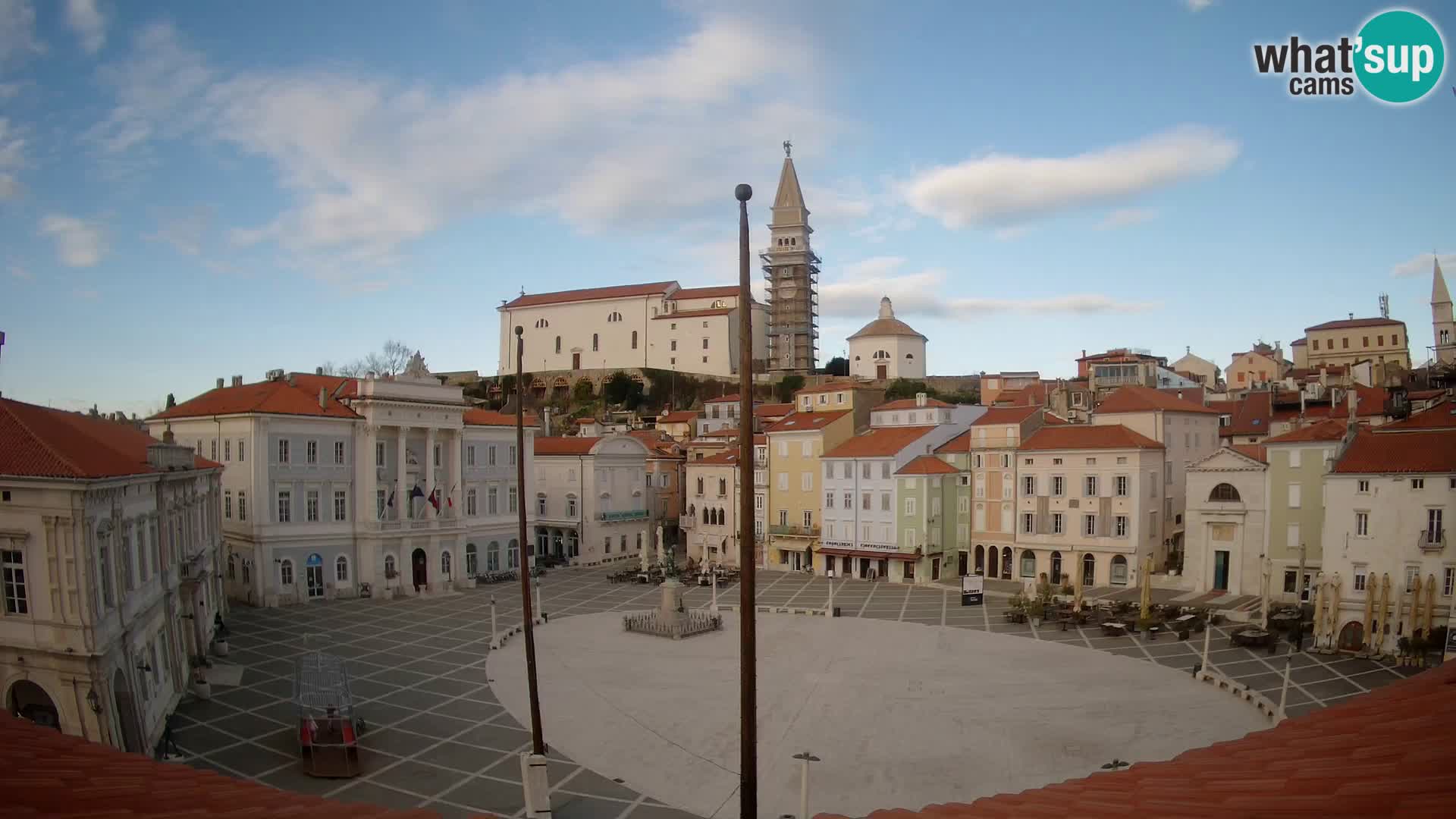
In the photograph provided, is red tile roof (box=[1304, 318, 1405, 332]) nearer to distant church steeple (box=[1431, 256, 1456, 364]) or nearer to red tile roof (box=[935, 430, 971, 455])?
distant church steeple (box=[1431, 256, 1456, 364])

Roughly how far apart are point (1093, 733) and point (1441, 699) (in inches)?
724

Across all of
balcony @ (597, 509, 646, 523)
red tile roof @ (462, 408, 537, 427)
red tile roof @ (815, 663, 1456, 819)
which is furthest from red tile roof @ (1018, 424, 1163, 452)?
red tile roof @ (815, 663, 1456, 819)

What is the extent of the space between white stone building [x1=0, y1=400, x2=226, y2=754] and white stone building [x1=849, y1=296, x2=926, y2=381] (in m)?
95.9

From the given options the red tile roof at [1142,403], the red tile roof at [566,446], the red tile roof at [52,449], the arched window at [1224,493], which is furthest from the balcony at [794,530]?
the red tile roof at [52,449]

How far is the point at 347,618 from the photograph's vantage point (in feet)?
140

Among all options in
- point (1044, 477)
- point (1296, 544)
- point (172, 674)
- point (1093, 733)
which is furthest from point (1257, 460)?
point (172, 674)

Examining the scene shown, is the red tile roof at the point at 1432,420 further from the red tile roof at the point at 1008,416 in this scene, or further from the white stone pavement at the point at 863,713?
the red tile roof at the point at 1008,416

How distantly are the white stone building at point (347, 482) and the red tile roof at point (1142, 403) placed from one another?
35868 millimetres

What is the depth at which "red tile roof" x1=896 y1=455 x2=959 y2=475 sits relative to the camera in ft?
179

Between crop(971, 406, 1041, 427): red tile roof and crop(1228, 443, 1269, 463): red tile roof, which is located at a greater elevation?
crop(971, 406, 1041, 427): red tile roof

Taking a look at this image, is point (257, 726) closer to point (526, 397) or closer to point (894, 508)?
point (894, 508)

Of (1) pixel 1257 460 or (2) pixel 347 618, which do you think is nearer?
(2) pixel 347 618

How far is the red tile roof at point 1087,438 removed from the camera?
50.0 metres

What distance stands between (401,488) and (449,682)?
22.5 meters
